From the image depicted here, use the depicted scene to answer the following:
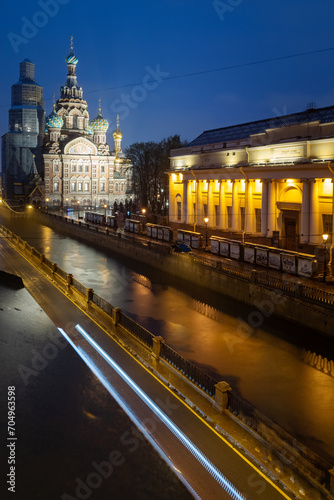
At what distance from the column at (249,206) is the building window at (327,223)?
716 cm

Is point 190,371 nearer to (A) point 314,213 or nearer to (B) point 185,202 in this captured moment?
(A) point 314,213

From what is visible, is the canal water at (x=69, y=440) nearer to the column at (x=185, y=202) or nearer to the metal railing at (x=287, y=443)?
the metal railing at (x=287, y=443)

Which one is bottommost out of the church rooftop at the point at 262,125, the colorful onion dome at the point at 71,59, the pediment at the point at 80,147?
the church rooftop at the point at 262,125

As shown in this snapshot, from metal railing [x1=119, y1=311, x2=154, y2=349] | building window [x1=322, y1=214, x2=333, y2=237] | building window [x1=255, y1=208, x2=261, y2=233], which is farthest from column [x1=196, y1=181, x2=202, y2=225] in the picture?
metal railing [x1=119, y1=311, x2=154, y2=349]

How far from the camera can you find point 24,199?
9231cm

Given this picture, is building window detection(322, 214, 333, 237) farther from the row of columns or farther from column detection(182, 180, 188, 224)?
column detection(182, 180, 188, 224)

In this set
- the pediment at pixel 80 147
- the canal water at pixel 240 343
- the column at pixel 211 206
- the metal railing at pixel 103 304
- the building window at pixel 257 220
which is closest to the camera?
the canal water at pixel 240 343

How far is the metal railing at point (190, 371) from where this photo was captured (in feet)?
38.4

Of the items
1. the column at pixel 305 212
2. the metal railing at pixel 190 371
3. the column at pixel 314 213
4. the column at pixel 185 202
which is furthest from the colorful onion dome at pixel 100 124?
the metal railing at pixel 190 371

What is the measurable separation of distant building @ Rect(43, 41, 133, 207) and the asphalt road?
7392 centimetres

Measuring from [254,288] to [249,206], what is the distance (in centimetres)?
1391

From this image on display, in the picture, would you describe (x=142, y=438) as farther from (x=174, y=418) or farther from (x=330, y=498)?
(x=330, y=498)

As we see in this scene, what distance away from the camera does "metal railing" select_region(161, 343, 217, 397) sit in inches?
461

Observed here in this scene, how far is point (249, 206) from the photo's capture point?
36031 mm
